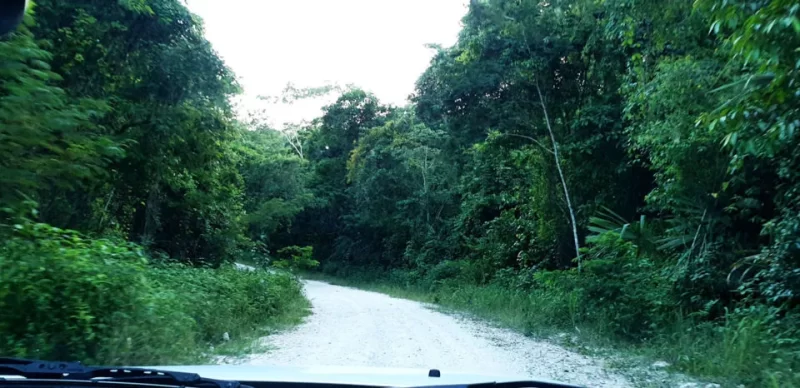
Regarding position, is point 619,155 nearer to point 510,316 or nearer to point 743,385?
point 510,316

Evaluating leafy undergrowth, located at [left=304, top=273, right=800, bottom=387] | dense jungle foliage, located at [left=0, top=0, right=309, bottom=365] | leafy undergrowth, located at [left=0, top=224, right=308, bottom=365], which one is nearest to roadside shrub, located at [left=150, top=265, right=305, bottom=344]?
dense jungle foliage, located at [left=0, top=0, right=309, bottom=365]

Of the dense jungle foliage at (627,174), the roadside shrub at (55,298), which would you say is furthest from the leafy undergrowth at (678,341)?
the roadside shrub at (55,298)

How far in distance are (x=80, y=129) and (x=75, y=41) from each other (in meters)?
4.74

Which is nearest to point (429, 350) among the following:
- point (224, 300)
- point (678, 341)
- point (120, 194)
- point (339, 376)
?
point (678, 341)

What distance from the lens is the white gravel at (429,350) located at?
28.9 feet

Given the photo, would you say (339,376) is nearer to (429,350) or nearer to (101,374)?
(101,374)

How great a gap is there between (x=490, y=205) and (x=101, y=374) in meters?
25.2

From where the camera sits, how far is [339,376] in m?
3.81

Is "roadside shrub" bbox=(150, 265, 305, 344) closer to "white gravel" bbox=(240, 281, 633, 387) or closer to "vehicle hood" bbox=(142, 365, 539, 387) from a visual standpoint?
"white gravel" bbox=(240, 281, 633, 387)

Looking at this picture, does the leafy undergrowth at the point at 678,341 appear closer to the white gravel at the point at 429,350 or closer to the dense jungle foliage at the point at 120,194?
the white gravel at the point at 429,350

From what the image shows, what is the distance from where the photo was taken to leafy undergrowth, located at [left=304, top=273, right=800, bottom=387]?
25.9 feet

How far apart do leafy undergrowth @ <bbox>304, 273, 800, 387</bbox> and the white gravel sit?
0.70 meters

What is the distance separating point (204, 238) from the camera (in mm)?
22531

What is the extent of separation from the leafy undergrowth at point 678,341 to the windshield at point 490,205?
0.17 feet
